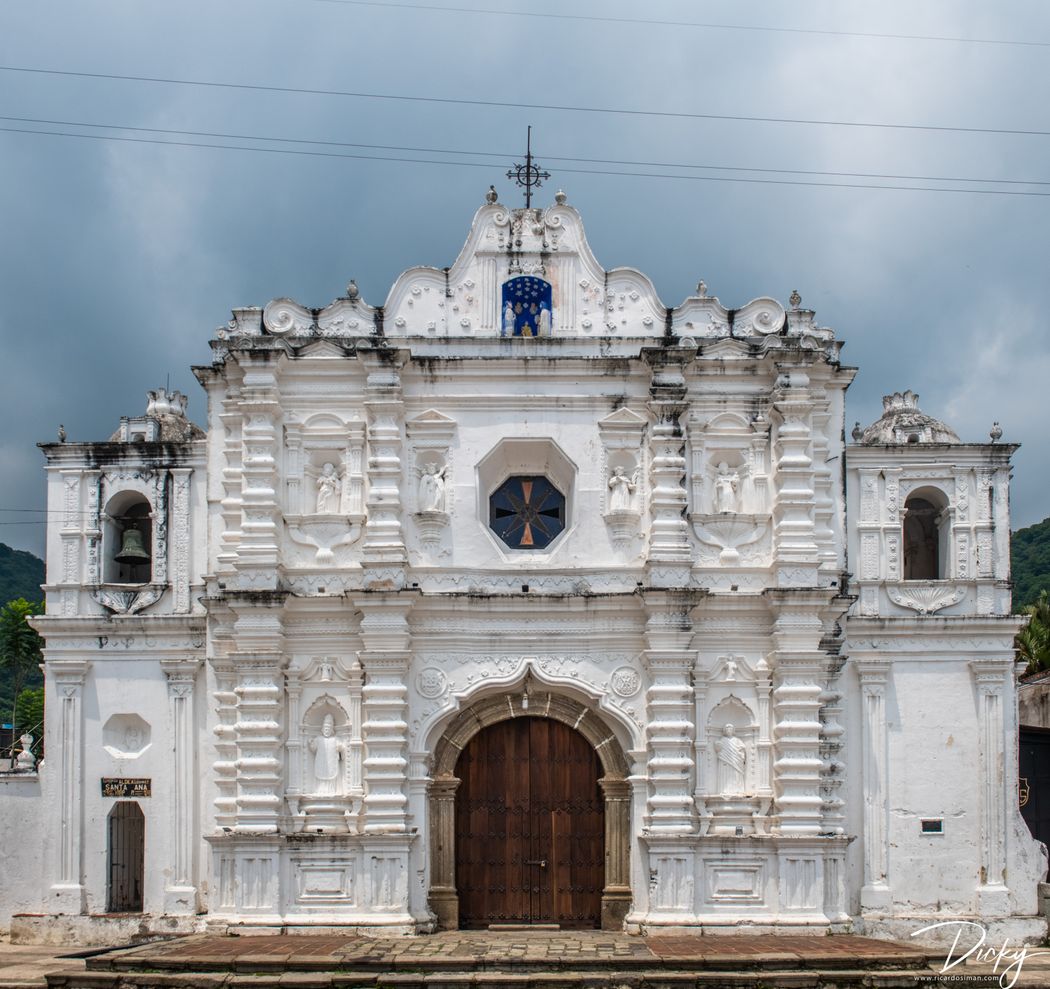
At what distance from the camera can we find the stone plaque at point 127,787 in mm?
20328

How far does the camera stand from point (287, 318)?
20656mm

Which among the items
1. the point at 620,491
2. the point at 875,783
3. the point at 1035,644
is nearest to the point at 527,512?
the point at 620,491

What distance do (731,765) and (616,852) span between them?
78.0 inches

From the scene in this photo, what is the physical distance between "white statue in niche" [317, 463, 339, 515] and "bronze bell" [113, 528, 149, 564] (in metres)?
2.99

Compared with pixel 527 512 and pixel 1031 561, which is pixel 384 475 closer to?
pixel 527 512

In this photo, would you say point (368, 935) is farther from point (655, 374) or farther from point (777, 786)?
point (655, 374)

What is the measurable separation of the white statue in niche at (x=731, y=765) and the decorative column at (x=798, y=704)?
46 centimetres

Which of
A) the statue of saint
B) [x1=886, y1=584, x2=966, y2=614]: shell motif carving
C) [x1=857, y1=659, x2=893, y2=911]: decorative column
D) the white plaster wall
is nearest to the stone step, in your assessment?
[x1=857, y1=659, x2=893, y2=911]: decorative column

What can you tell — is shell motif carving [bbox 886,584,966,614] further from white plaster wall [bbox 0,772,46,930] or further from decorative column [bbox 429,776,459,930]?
white plaster wall [bbox 0,772,46,930]

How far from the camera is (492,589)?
19.9 meters

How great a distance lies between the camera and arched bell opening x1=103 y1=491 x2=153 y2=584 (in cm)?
2112

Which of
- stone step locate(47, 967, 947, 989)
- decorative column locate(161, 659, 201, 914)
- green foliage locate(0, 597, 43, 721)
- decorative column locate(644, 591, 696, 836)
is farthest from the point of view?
green foliage locate(0, 597, 43, 721)

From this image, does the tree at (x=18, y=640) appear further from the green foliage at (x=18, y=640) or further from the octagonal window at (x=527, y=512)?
the octagonal window at (x=527, y=512)

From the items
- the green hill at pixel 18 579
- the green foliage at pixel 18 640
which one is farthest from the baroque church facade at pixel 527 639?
the green hill at pixel 18 579
